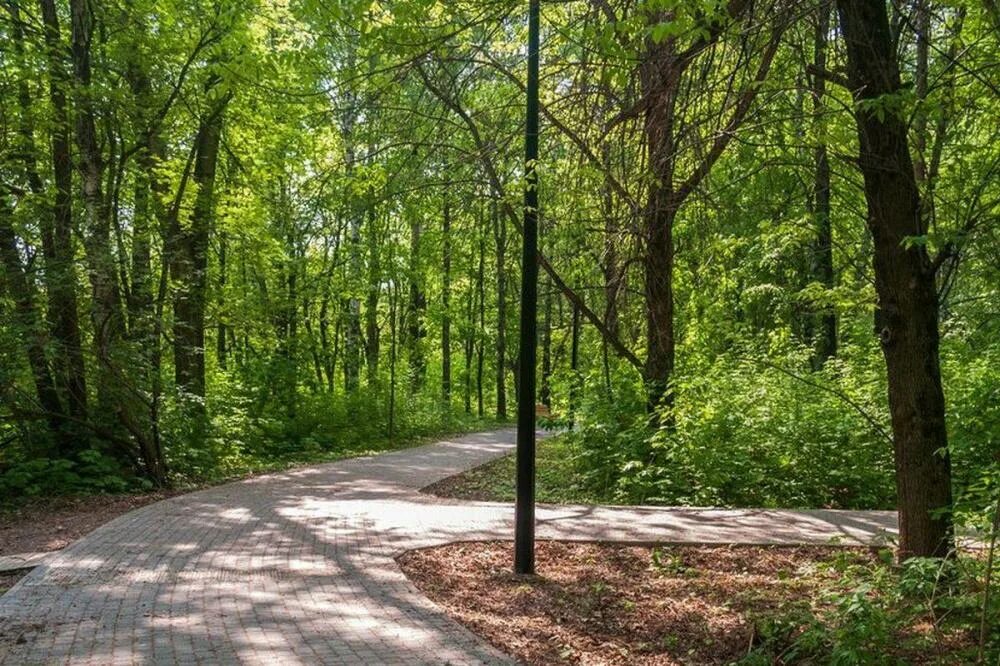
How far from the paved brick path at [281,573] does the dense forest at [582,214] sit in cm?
163

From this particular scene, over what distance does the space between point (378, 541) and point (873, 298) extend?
19.1 feet

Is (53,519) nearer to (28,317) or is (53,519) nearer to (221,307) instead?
(28,317)

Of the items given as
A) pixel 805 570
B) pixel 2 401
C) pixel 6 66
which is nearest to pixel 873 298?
pixel 805 570

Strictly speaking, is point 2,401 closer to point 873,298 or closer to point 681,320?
point 873,298

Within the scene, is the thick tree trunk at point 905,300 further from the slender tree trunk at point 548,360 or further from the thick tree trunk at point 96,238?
the thick tree trunk at point 96,238

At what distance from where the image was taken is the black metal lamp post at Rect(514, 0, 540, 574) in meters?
6.75

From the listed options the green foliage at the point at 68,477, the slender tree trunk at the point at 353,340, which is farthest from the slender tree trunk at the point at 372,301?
the green foliage at the point at 68,477

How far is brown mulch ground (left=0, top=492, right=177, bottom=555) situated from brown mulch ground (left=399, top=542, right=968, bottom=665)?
13.1 ft

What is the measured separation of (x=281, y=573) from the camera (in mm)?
6812

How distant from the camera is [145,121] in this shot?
42.3 ft

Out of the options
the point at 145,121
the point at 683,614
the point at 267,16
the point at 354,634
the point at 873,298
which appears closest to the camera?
the point at 354,634

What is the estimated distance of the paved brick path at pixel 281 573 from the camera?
494 centimetres

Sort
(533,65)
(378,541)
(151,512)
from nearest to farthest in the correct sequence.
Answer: (533,65), (378,541), (151,512)

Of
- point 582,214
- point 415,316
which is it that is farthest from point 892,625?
point 415,316
